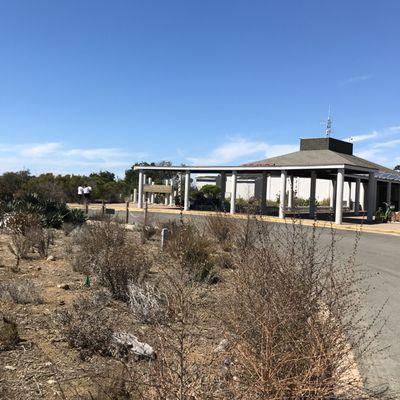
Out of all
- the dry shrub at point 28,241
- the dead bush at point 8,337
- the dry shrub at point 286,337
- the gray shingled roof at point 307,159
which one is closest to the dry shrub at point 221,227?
the dry shrub at point 28,241

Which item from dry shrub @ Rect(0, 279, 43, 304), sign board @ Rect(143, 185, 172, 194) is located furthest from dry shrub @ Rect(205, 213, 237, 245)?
sign board @ Rect(143, 185, 172, 194)

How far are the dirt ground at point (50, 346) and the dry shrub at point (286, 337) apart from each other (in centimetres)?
83

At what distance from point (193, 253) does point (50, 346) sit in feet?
17.5

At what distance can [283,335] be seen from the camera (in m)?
3.43

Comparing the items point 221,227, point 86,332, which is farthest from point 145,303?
point 221,227

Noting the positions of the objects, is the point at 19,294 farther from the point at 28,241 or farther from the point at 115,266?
the point at 28,241

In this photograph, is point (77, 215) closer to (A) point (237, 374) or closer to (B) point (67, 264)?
(B) point (67, 264)

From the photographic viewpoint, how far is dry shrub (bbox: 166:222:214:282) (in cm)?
907

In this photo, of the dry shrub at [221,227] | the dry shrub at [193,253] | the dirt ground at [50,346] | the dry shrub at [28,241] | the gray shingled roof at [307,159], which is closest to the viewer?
the dirt ground at [50,346]

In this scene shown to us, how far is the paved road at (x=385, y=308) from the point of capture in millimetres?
4723

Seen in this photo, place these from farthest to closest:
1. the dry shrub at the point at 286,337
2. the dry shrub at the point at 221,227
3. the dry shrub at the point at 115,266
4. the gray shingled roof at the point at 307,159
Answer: the gray shingled roof at the point at 307,159
the dry shrub at the point at 221,227
the dry shrub at the point at 115,266
the dry shrub at the point at 286,337

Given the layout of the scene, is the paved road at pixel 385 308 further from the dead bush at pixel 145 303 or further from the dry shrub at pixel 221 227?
the dry shrub at pixel 221 227

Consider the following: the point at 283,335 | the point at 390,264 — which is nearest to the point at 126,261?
the point at 283,335

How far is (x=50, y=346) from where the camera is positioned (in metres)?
5.00
